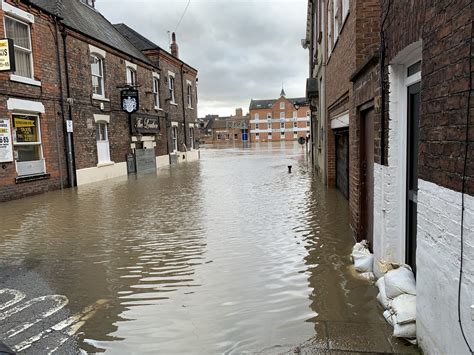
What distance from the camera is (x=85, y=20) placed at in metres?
17.8

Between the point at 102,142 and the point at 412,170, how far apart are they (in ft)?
51.7

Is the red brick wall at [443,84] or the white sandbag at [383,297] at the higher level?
the red brick wall at [443,84]

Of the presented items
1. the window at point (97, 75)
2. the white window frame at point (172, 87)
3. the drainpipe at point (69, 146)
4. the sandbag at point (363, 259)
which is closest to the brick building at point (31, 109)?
the drainpipe at point (69, 146)

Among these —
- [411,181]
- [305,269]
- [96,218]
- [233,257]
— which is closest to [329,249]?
[305,269]

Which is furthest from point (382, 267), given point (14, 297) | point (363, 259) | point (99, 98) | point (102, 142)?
point (102, 142)

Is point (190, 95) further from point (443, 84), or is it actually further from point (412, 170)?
point (443, 84)

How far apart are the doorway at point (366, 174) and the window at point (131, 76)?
16694 mm

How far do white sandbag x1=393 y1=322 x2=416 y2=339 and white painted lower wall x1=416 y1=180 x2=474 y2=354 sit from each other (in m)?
0.13

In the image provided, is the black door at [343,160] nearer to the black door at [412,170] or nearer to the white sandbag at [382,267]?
the white sandbag at [382,267]

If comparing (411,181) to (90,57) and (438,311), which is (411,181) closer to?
(438,311)

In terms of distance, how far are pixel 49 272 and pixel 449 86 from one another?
518 cm

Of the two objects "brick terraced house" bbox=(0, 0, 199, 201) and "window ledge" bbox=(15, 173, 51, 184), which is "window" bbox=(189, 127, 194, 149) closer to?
"brick terraced house" bbox=(0, 0, 199, 201)

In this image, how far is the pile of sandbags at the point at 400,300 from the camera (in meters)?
3.28

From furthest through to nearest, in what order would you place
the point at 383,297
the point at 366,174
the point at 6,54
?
the point at 6,54 < the point at 366,174 < the point at 383,297
